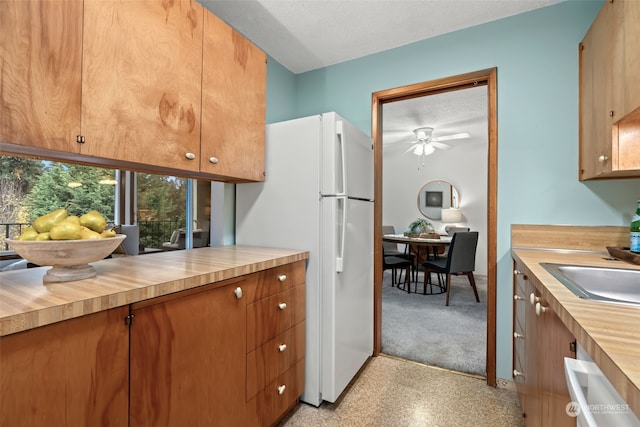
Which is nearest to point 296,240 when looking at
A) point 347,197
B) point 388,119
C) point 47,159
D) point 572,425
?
point 347,197

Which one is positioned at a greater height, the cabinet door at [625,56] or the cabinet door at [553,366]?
the cabinet door at [625,56]

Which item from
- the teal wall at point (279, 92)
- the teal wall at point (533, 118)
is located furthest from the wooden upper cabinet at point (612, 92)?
the teal wall at point (279, 92)

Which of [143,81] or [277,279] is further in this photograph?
[277,279]

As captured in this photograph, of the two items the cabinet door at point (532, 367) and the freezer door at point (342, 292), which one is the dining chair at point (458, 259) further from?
the cabinet door at point (532, 367)

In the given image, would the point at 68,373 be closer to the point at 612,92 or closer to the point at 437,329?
the point at 612,92

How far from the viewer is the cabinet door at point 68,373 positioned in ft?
2.27

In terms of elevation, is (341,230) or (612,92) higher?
(612,92)

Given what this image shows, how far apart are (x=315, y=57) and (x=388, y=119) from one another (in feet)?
6.53

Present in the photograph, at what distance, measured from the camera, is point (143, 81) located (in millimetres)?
1259

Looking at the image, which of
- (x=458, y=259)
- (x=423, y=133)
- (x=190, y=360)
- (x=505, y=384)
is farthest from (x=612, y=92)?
(x=423, y=133)

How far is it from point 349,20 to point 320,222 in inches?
56.2

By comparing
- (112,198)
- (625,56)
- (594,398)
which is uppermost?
(625,56)

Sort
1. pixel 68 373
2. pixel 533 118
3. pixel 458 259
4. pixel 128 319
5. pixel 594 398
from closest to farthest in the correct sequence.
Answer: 1. pixel 594 398
2. pixel 68 373
3. pixel 128 319
4. pixel 533 118
5. pixel 458 259

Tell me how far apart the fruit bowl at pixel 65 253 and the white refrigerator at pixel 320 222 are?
953 millimetres
